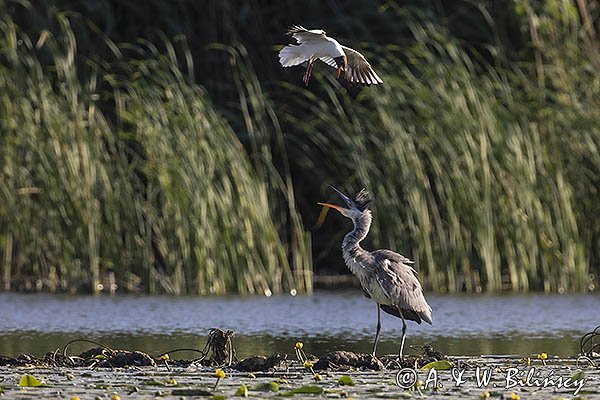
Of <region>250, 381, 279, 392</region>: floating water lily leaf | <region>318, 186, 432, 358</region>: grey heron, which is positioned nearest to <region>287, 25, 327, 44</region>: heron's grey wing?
<region>318, 186, 432, 358</region>: grey heron

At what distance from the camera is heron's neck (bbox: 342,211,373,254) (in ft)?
28.7

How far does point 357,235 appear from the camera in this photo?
881 cm

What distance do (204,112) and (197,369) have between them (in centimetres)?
579

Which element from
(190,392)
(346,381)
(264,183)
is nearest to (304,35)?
(346,381)

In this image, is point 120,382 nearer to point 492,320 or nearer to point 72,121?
point 492,320

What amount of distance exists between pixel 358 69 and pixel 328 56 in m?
0.23

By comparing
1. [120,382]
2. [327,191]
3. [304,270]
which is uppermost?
[327,191]

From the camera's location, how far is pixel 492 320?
35.6 feet

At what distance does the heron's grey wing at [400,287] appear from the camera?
8.42m

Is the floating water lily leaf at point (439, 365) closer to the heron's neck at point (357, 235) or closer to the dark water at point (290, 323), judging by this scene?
the dark water at point (290, 323)

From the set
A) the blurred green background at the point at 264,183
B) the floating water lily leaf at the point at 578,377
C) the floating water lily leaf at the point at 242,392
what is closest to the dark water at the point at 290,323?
the blurred green background at the point at 264,183

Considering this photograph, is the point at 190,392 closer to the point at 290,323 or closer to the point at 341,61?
the point at 341,61

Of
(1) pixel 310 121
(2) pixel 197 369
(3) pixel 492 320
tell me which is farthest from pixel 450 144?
(2) pixel 197 369

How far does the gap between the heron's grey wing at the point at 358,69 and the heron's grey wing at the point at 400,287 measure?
1.17m
